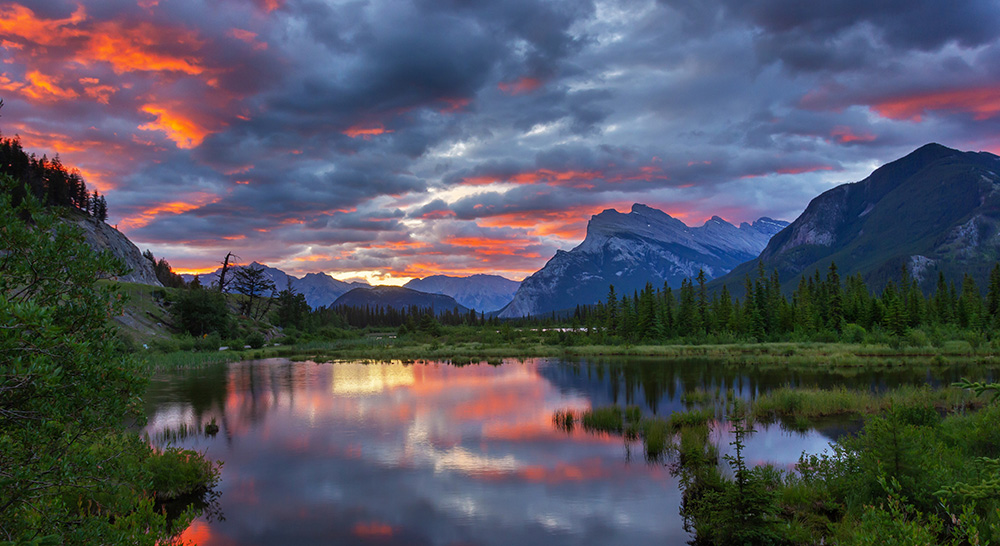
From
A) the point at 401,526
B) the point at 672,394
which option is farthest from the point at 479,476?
the point at 672,394

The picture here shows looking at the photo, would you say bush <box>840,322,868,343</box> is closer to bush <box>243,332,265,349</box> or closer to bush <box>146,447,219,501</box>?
bush <box>146,447,219,501</box>

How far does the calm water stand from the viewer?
17375 mm

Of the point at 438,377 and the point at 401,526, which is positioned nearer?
the point at 401,526

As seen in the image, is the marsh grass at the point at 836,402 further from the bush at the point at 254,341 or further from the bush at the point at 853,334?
the bush at the point at 254,341

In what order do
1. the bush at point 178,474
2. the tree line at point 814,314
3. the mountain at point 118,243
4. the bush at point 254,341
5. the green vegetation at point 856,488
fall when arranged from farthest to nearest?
the mountain at point 118,243 → the bush at point 254,341 → the tree line at point 814,314 → the bush at point 178,474 → the green vegetation at point 856,488

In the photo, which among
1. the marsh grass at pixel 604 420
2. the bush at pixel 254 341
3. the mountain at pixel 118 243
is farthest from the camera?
the mountain at pixel 118 243

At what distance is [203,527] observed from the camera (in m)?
17.5

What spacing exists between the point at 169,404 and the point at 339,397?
12.5 metres

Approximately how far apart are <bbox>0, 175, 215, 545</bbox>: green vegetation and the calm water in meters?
11.1

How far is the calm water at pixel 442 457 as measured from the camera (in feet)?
57.0

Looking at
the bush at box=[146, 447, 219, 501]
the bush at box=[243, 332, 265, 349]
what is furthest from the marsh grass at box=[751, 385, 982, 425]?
the bush at box=[243, 332, 265, 349]

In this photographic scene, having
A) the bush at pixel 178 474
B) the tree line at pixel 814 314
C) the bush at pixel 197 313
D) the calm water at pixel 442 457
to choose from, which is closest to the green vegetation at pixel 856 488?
the calm water at pixel 442 457

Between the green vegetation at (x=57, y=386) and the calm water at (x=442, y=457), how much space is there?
11.1 metres

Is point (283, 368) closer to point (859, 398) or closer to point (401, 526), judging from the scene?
point (401, 526)
